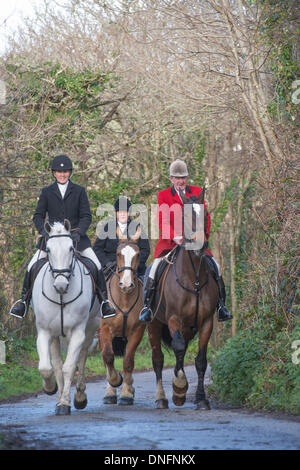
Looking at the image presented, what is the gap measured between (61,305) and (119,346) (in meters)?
2.91

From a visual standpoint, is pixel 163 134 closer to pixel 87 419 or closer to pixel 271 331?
pixel 271 331

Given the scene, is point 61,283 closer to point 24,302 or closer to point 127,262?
point 24,302

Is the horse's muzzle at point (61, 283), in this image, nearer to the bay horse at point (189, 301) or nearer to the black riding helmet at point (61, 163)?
the bay horse at point (189, 301)

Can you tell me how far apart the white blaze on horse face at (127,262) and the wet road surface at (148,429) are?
179cm

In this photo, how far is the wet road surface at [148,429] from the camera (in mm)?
6883

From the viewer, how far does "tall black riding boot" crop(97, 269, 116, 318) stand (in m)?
11.4

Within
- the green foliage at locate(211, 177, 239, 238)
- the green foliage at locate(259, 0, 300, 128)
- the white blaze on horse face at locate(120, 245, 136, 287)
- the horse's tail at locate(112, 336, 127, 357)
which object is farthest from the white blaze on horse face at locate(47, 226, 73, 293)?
the green foliage at locate(211, 177, 239, 238)

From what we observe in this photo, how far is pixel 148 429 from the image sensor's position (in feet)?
26.2

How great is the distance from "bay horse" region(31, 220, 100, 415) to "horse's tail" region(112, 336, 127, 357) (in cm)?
218

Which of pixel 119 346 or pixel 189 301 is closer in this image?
pixel 189 301

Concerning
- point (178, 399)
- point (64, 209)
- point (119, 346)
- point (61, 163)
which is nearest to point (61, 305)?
point (64, 209)

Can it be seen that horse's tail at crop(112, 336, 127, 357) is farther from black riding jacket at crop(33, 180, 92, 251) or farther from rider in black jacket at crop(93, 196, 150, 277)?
black riding jacket at crop(33, 180, 92, 251)

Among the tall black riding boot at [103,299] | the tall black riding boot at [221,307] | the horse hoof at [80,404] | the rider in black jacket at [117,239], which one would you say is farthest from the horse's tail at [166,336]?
the horse hoof at [80,404]
